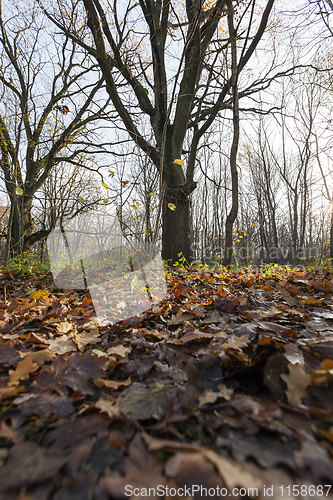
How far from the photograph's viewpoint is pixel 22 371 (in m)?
1.02

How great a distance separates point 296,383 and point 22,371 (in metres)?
1.16

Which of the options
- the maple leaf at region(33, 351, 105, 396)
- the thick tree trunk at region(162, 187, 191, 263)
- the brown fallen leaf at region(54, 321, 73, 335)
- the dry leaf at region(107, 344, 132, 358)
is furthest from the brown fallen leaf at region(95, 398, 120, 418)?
the thick tree trunk at region(162, 187, 191, 263)

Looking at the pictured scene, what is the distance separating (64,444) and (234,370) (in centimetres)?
65

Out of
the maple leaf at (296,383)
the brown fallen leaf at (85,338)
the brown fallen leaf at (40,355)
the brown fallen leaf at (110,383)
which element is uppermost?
the maple leaf at (296,383)

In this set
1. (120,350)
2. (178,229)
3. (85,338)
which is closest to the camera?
(120,350)

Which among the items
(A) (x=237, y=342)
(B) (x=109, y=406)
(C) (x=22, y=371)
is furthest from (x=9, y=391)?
(A) (x=237, y=342)

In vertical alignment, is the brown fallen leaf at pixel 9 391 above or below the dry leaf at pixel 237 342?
below

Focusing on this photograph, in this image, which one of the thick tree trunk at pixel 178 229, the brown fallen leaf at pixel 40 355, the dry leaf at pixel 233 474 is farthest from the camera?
the thick tree trunk at pixel 178 229

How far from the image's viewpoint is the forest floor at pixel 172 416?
525 mm

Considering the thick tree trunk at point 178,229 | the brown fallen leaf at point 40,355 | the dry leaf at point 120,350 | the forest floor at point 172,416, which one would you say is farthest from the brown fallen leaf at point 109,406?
the thick tree trunk at point 178,229

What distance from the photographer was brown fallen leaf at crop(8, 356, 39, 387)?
975 mm

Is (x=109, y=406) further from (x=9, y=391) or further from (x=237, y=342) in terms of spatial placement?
(x=237, y=342)

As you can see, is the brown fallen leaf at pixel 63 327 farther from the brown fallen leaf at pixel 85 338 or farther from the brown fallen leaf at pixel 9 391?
the brown fallen leaf at pixel 9 391

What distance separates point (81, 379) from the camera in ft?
3.21
